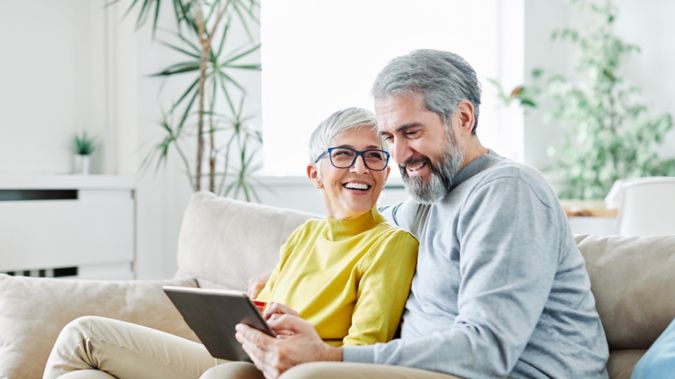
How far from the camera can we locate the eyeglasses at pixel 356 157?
2.07 meters

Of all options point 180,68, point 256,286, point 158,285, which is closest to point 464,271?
point 256,286

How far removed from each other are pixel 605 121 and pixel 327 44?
1.96 m

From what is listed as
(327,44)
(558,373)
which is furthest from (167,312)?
(327,44)

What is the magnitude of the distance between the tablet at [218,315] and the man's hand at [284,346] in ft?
0.06

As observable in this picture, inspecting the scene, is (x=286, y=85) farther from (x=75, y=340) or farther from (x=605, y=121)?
(x=75, y=340)

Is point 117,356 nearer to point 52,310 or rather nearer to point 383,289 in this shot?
point 52,310

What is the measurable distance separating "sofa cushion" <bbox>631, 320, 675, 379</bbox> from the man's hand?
60 cm

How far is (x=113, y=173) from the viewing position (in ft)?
14.1

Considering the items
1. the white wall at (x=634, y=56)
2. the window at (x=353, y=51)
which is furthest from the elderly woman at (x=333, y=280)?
the white wall at (x=634, y=56)

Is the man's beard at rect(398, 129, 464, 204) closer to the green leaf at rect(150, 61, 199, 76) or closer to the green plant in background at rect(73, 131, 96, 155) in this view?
the green leaf at rect(150, 61, 199, 76)

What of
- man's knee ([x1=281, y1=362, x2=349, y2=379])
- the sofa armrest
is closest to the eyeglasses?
man's knee ([x1=281, y1=362, x2=349, y2=379])

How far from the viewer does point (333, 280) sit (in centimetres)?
Result: 200

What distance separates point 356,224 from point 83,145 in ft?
7.96

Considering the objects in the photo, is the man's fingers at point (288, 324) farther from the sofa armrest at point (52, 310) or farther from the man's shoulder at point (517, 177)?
the sofa armrest at point (52, 310)
